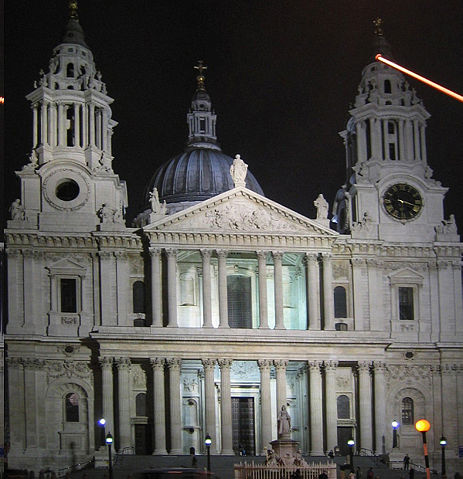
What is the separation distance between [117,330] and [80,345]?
2.22 metres

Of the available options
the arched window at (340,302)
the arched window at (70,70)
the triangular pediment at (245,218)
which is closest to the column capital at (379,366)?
the arched window at (340,302)

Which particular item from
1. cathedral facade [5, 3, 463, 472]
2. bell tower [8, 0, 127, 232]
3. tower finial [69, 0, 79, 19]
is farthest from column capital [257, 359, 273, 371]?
tower finial [69, 0, 79, 19]

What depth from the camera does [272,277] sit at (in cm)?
5638

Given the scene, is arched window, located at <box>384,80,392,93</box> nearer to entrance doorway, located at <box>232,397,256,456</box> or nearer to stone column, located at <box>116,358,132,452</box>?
entrance doorway, located at <box>232,397,256,456</box>

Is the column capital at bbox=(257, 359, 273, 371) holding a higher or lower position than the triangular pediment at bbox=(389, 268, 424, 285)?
lower

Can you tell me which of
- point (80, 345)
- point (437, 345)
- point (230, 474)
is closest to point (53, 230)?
point (80, 345)

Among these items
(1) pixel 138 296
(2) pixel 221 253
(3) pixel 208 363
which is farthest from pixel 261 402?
(1) pixel 138 296

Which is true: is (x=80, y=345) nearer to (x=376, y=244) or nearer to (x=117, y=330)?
(x=117, y=330)

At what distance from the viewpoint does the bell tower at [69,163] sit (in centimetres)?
5472

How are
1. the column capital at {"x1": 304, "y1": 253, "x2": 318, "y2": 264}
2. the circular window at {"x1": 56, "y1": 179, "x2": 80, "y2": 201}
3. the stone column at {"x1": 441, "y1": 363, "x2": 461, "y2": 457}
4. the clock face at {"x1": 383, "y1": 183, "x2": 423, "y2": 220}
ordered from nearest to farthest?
the column capital at {"x1": 304, "y1": 253, "x2": 318, "y2": 264} → the stone column at {"x1": 441, "y1": 363, "x2": 461, "y2": 457} → the circular window at {"x1": 56, "y1": 179, "x2": 80, "y2": 201} → the clock face at {"x1": 383, "y1": 183, "x2": 423, "y2": 220}

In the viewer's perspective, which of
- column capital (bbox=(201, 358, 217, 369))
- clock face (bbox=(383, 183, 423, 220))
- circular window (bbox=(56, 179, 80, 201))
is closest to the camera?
column capital (bbox=(201, 358, 217, 369))

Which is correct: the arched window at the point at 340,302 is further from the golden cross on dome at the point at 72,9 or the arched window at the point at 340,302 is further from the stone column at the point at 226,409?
the golden cross on dome at the point at 72,9

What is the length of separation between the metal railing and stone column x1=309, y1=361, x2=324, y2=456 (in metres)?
11.6

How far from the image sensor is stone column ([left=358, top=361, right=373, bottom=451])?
173 ft
